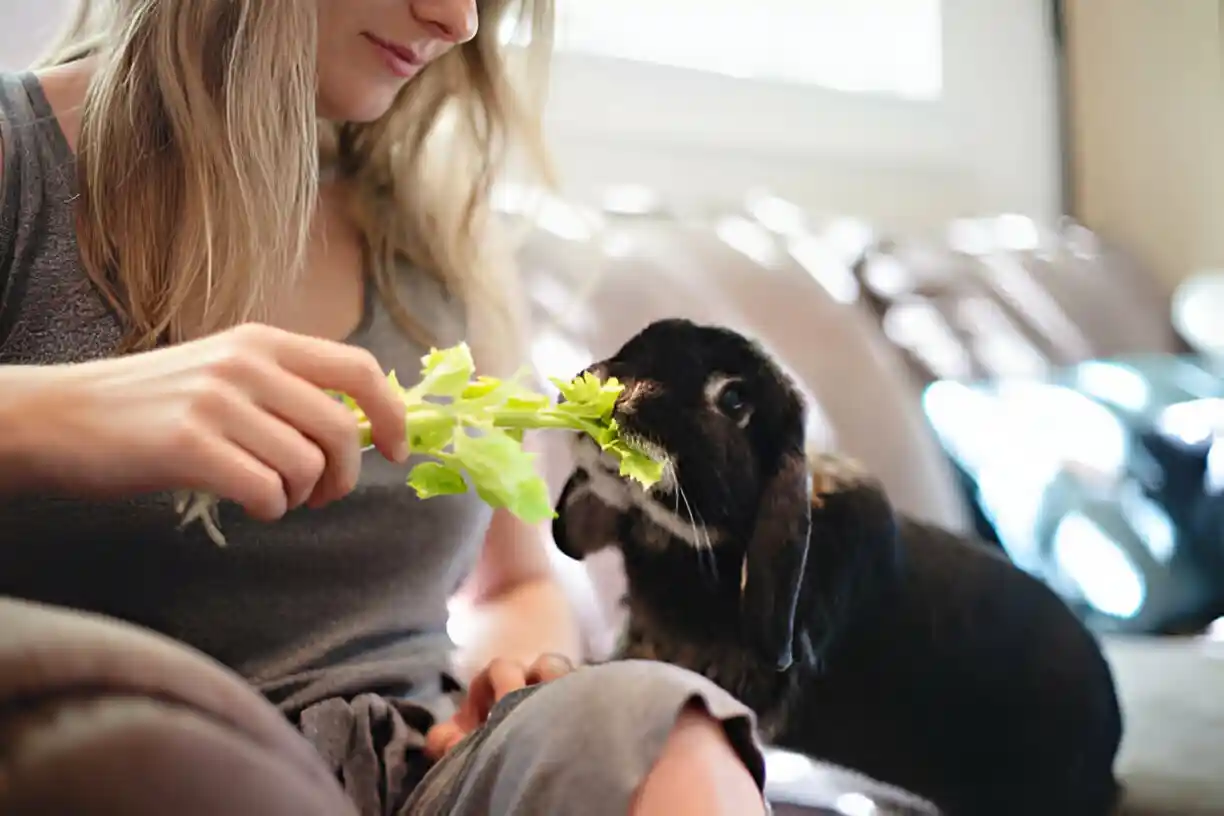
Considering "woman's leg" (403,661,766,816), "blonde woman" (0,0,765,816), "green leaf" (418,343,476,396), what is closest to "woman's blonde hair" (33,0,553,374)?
"blonde woman" (0,0,765,816)

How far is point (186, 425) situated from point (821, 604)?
0.30 m

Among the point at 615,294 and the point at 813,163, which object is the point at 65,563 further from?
the point at 813,163

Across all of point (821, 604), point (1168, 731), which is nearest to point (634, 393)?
point (821, 604)

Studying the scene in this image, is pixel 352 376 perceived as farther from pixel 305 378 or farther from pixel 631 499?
pixel 631 499

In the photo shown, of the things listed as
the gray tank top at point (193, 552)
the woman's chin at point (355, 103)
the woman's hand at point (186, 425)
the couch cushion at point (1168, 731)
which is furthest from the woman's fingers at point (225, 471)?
the couch cushion at point (1168, 731)

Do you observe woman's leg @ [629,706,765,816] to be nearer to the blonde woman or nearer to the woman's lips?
the blonde woman

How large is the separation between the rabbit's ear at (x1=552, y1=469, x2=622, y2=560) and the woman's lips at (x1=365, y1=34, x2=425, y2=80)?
248 mm

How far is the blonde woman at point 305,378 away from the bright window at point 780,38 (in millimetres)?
366

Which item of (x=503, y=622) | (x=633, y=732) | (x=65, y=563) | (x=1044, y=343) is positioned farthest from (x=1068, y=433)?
(x=65, y=563)

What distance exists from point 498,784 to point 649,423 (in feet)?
0.51

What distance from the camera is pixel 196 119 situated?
0.50m

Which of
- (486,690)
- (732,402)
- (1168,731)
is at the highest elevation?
(732,402)

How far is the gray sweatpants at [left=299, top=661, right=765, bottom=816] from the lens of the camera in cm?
32

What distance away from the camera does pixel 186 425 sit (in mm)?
288
